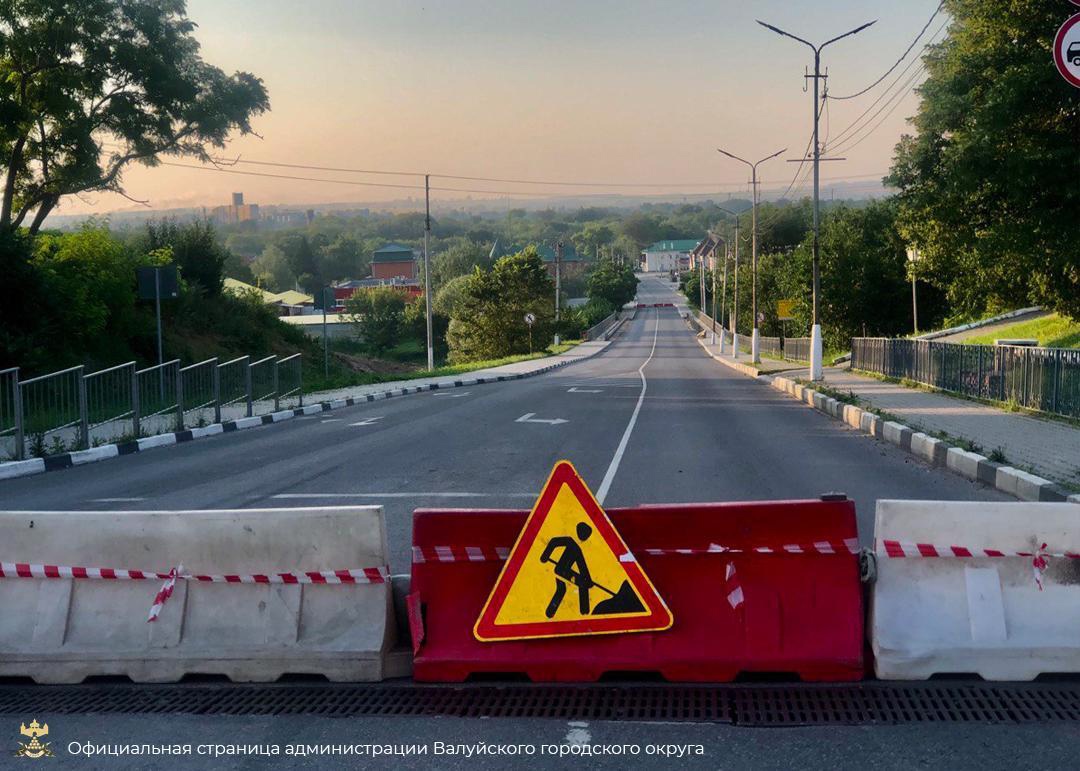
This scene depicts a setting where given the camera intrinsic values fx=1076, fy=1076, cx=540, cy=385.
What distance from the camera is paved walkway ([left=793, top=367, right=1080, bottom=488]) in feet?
41.3

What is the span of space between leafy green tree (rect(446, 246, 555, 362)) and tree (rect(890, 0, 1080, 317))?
4909cm

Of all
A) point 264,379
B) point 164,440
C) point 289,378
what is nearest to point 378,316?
point 289,378

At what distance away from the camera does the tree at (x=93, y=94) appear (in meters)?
28.8

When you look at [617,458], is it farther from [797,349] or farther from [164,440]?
[797,349]

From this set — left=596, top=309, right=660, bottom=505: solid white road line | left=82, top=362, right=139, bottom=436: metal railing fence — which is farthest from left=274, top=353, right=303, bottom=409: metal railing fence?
left=596, top=309, right=660, bottom=505: solid white road line

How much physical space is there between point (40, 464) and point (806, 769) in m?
13.3

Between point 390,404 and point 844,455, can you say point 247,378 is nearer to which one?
point 390,404

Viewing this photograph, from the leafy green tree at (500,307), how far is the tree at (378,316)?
57.2 ft

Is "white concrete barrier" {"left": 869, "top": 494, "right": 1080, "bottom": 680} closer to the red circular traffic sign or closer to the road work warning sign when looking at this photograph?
the road work warning sign

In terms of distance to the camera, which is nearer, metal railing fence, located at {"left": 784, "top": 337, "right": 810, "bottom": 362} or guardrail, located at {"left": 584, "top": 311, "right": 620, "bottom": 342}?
metal railing fence, located at {"left": 784, "top": 337, "right": 810, "bottom": 362}

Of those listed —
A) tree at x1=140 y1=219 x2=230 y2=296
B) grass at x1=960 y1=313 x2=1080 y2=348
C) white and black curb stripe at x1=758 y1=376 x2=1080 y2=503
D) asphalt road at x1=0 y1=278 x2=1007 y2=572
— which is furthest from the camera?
tree at x1=140 y1=219 x2=230 y2=296

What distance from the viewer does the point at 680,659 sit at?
566 centimetres

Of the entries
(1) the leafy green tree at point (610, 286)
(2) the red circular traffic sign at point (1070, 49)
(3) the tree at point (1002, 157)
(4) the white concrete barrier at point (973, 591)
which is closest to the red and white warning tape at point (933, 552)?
(4) the white concrete barrier at point (973, 591)

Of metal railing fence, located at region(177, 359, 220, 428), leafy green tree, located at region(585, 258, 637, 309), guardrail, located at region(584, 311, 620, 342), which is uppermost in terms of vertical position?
leafy green tree, located at region(585, 258, 637, 309)
